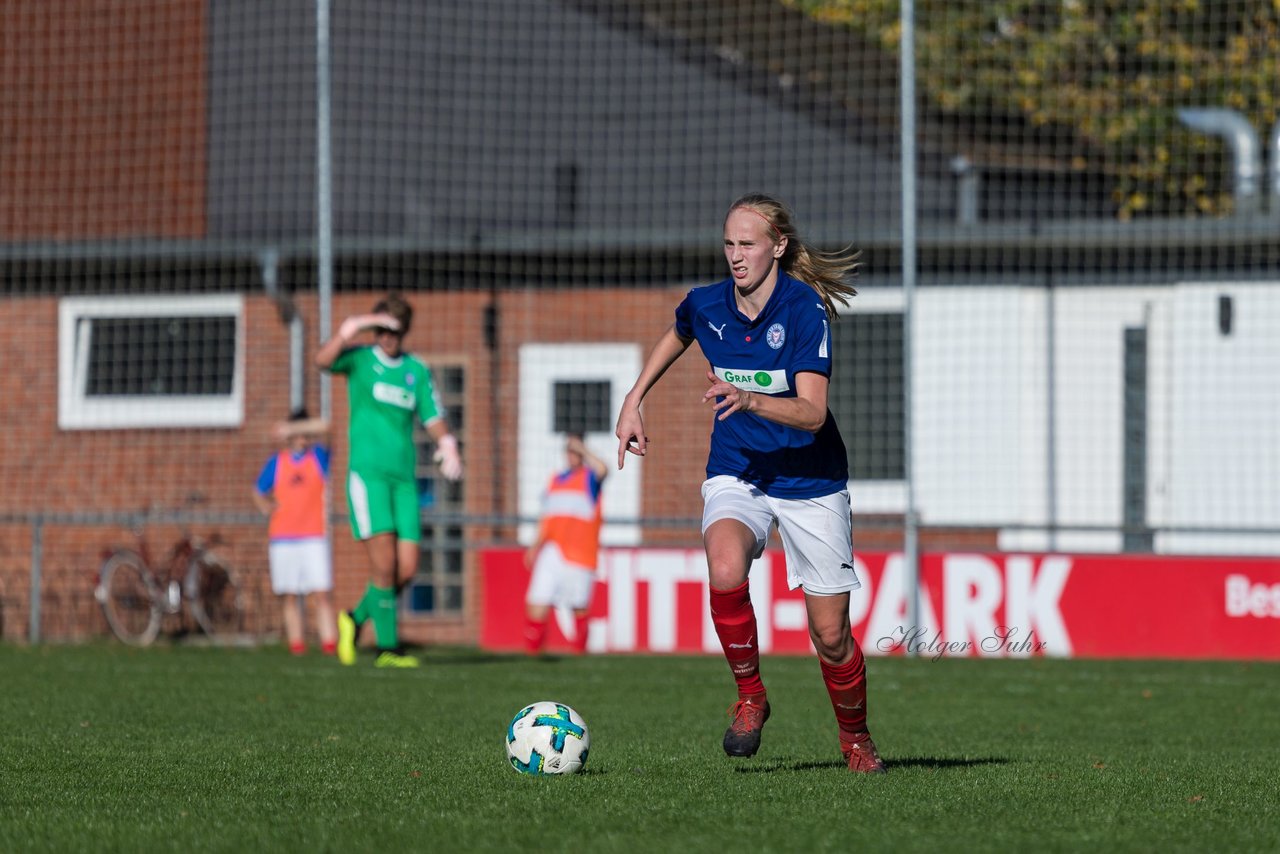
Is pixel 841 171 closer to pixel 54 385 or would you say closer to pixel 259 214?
pixel 259 214

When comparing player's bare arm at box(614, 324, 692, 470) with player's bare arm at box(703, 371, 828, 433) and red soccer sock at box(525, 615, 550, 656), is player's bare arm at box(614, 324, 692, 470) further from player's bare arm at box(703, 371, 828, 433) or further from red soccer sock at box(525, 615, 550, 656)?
red soccer sock at box(525, 615, 550, 656)

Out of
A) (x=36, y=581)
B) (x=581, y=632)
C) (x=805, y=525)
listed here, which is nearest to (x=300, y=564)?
(x=581, y=632)

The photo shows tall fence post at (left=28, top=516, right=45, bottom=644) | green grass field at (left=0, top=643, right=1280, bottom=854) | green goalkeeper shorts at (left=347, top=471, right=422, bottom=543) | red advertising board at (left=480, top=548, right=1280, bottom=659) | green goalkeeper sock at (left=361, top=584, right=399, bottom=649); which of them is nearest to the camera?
green grass field at (left=0, top=643, right=1280, bottom=854)

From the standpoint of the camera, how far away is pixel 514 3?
789 inches

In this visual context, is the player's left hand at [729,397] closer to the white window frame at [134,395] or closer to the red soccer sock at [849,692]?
the red soccer sock at [849,692]

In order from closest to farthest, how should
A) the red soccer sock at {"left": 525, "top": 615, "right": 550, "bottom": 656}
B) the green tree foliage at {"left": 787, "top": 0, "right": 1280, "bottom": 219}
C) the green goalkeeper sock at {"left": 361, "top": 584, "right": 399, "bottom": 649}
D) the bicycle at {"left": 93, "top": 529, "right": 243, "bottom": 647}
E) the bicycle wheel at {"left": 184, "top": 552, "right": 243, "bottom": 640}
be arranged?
the green goalkeeper sock at {"left": 361, "top": 584, "right": 399, "bottom": 649} → the red soccer sock at {"left": 525, "top": 615, "right": 550, "bottom": 656} → the bicycle at {"left": 93, "top": 529, "right": 243, "bottom": 647} → the bicycle wheel at {"left": 184, "top": 552, "right": 243, "bottom": 640} → the green tree foliage at {"left": 787, "top": 0, "right": 1280, "bottom": 219}

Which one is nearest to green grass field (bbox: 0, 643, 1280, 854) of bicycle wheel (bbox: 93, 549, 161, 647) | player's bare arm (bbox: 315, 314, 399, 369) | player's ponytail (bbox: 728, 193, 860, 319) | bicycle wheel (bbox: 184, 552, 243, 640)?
player's ponytail (bbox: 728, 193, 860, 319)

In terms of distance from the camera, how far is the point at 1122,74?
24250mm

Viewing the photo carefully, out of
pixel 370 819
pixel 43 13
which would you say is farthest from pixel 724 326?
pixel 43 13

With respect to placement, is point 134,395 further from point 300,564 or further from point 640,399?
point 640,399

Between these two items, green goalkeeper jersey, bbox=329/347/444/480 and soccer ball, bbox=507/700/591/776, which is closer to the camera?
soccer ball, bbox=507/700/591/776

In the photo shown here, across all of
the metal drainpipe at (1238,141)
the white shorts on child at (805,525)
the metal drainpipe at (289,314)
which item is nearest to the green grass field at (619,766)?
the white shorts on child at (805,525)

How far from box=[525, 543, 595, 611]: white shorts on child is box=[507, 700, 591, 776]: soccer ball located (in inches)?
336

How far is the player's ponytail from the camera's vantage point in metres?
6.82
